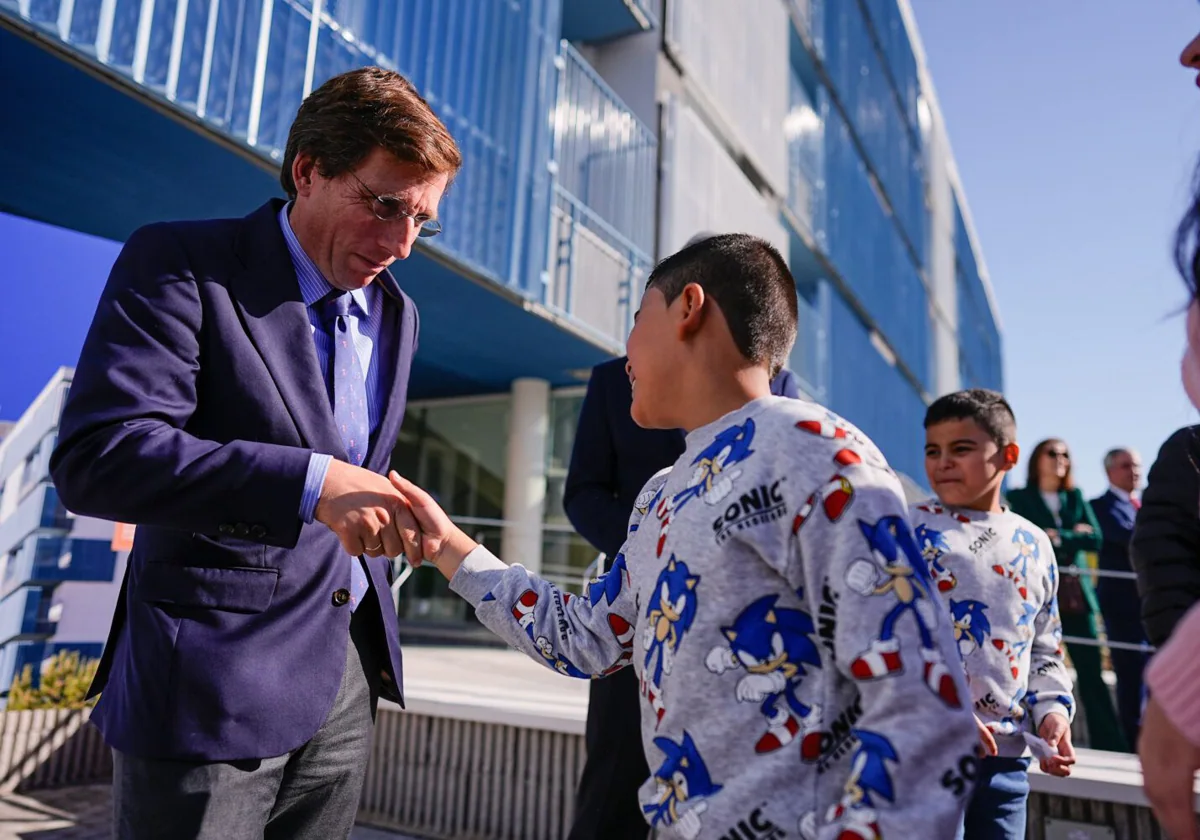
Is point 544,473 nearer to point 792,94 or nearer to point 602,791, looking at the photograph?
point 602,791

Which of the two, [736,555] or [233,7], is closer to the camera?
[736,555]

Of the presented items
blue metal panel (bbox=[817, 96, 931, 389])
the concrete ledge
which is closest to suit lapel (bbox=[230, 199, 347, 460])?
the concrete ledge

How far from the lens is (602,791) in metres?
1.97

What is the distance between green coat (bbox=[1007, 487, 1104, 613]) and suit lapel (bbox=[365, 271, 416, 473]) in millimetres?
4459

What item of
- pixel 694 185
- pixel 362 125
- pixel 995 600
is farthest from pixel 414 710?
pixel 694 185

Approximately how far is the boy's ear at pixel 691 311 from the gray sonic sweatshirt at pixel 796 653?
0.16 m

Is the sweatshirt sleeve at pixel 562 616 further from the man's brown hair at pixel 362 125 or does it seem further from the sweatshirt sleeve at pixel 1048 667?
the sweatshirt sleeve at pixel 1048 667

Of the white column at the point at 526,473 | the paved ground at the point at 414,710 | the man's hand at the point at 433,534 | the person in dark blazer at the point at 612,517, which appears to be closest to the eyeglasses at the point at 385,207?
the man's hand at the point at 433,534

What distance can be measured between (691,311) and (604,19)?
10123 mm

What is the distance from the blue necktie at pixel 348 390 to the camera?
4.87 ft

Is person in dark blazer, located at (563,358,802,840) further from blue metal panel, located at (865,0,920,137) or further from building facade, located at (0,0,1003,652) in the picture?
blue metal panel, located at (865,0,920,137)

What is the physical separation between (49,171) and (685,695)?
5.82 metres

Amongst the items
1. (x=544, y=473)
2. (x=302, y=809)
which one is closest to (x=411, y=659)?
(x=544, y=473)

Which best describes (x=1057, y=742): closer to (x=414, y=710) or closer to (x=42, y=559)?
(x=414, y=710)
